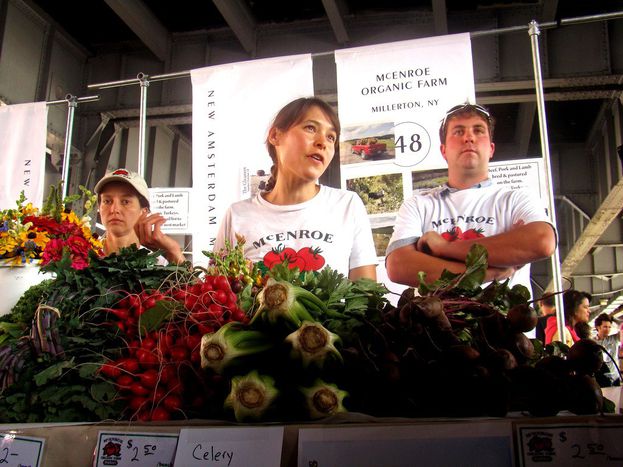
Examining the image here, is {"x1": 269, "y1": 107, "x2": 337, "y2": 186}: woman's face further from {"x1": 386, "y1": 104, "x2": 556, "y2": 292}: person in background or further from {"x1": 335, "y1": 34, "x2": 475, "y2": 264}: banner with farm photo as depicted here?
{"x1": 386, "y1": 104, "x2": 556, "y2": 292}: person in background

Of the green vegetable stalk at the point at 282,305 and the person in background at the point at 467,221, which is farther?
the person in background at the point at 467,221

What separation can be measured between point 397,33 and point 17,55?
3.41 metres

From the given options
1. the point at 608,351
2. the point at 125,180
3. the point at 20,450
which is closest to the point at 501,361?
the point at 20,450

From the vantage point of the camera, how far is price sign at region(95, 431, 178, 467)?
1.04 metres

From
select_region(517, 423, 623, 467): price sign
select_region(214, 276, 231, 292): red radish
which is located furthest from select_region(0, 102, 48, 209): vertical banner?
select_region(517, 423, 623, 467): price sign

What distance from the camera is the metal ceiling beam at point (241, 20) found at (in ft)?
17.1

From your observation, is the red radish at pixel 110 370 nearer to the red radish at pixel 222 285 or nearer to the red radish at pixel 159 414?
the red radish at pixel 159 414

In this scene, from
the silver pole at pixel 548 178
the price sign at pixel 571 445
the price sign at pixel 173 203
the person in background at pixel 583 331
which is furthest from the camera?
the price sign at pixel 173 203

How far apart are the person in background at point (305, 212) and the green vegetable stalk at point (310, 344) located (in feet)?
5.56

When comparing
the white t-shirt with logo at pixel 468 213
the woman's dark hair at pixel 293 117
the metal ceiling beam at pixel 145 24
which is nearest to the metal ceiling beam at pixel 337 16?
the metal ceiling beam at pixel 145 24

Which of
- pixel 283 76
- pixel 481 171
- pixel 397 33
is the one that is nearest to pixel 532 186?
pixel 481 171

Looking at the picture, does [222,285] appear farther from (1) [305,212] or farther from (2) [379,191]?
(2) [379,191]

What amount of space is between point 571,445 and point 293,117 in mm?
2634

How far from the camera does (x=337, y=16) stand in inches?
205
